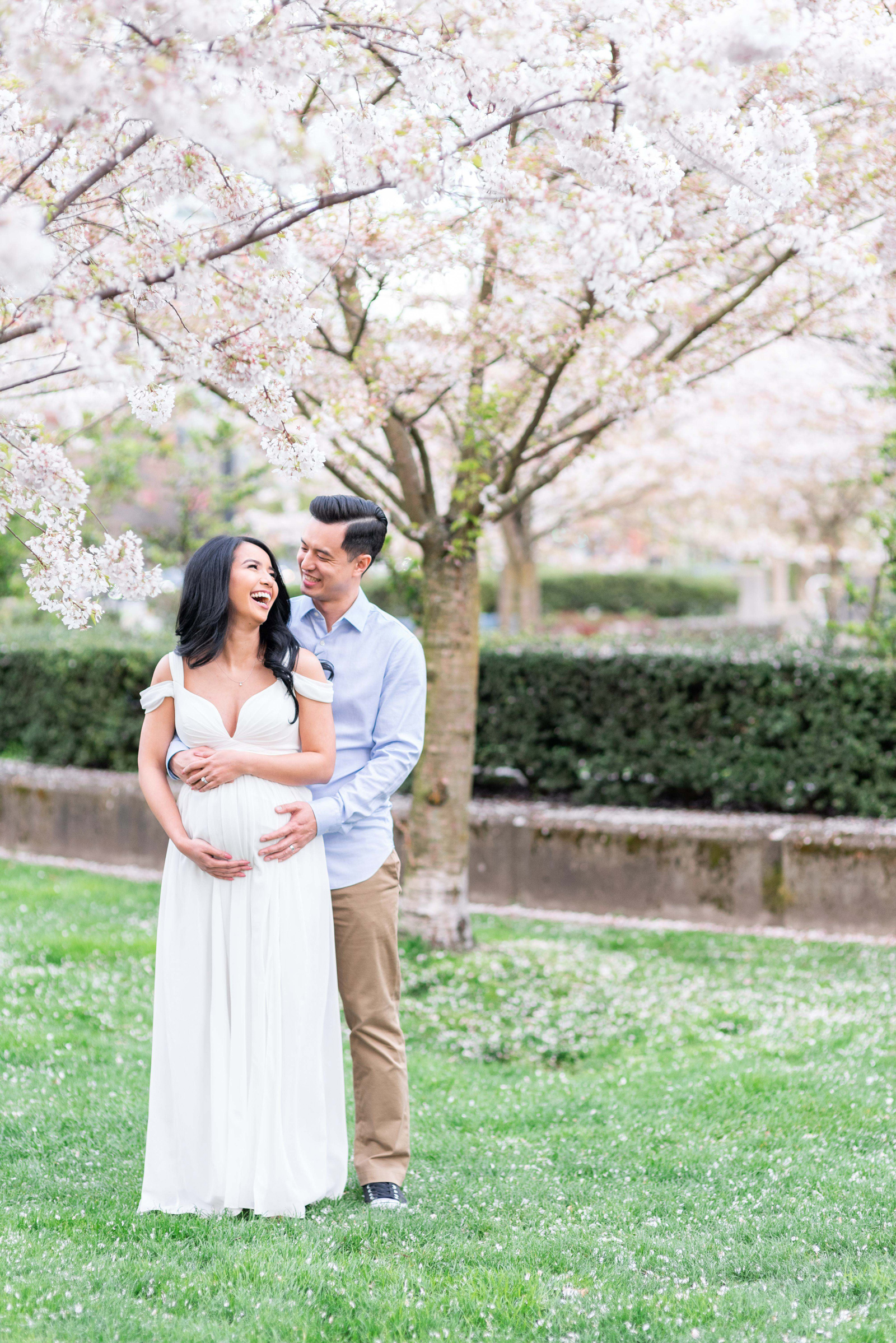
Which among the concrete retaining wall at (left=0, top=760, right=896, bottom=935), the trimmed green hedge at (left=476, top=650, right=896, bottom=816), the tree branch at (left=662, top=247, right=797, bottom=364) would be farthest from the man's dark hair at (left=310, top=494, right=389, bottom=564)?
the trimmed green hedge at (left=476, top=650, right=896, bottom=816)

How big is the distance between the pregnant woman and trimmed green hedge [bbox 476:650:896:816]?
4707mm

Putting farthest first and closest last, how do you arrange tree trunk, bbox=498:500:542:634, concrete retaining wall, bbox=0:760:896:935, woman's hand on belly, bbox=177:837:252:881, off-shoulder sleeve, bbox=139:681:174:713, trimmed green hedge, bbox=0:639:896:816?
tree trunk, bbox=498:500:542:634 → trimmed green hedge, bbox=0:639:896:816 → concrete retaining wall, bbox=0:760:896:935 → off-shoulder sleeve, bbox=139:681:174:713 → woman's hand on belly, bbox=177:837:252:881

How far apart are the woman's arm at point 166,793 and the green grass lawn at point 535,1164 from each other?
91 centimetres

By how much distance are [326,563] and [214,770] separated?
72cm

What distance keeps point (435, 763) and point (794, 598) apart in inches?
1364

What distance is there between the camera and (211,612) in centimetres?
340

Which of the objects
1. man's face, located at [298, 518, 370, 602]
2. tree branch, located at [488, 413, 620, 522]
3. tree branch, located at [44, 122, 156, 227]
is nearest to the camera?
tree branch, located at [44, 122, 156, 227]

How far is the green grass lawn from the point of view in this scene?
2.90 meters

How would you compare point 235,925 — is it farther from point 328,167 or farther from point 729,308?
point 729,308

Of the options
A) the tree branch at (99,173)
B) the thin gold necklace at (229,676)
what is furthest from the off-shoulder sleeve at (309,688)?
the tree branch at (99,173)

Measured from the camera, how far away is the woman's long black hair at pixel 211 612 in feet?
11.2

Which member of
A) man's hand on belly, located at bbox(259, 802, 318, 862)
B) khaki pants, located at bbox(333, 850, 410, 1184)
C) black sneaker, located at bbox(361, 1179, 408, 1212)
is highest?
man's hand on belly, located at bbox(259, 802, 318, 862)

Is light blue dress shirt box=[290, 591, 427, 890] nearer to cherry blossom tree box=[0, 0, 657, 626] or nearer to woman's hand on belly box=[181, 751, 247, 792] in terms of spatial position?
woman's hand on belly box=[181, 751, 247, 792]

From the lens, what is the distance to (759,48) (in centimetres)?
273
